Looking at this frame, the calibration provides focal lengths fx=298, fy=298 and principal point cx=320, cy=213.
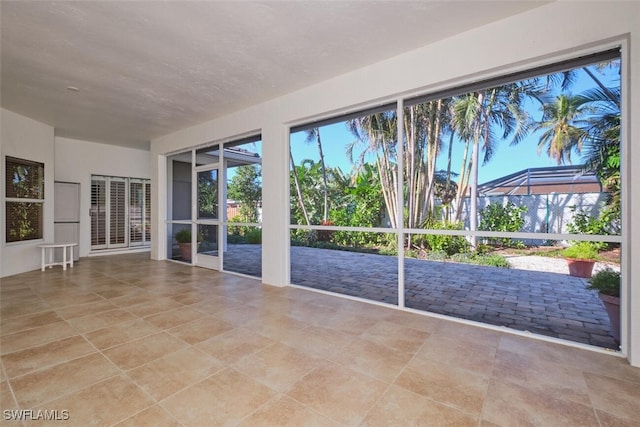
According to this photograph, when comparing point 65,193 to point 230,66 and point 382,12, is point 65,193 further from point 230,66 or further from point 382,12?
point 382,12

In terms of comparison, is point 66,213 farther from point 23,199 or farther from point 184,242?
point 184,242

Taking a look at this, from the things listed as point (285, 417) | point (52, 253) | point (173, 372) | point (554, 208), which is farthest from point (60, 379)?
point (52, 253)

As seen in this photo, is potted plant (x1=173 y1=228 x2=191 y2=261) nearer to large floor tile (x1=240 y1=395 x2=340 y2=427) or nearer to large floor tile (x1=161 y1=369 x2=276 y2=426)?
large floor tile (x1=161 y1=369 x2=276 y2=426)

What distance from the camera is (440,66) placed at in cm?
307

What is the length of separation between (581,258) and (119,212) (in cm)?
970

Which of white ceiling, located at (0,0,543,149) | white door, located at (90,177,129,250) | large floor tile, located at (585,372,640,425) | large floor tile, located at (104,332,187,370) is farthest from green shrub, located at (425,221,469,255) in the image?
white door, located at (90,177,129,250)

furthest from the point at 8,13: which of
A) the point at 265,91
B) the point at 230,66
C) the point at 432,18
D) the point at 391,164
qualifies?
the point at 391,164

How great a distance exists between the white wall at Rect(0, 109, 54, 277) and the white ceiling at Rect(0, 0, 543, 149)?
2.45 feet

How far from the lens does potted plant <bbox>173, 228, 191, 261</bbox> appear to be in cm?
668

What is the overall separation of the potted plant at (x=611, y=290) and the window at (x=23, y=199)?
27.4 feet

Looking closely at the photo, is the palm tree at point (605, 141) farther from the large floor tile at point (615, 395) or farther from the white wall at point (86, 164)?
the white wall at point (86, 164)

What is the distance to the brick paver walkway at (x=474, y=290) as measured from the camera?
3311 mm

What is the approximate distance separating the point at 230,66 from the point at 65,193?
6.02 meters

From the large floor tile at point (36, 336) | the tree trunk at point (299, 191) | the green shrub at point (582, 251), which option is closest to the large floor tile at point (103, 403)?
the large floor tile at point (36, 336)
